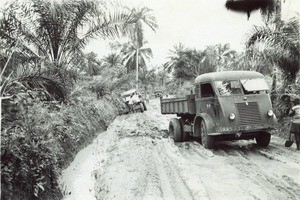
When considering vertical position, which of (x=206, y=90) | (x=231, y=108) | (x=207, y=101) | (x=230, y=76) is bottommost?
(x=231, y=108)

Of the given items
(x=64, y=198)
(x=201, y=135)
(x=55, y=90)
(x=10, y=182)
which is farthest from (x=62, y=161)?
(x=201, y=135)

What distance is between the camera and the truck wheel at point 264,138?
29.8 ft

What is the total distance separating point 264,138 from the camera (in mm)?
9172

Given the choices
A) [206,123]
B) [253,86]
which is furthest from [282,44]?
[206,123]

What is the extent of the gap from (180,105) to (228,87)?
2064mm

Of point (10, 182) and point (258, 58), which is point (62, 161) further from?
point (258, 58)

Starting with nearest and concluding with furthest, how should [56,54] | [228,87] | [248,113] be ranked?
[248,113], [228,87], [56,54]

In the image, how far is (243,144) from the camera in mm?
9945

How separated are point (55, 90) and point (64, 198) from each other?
3999 millimetres

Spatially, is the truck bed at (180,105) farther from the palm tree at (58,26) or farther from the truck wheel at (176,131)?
the palm tree at (58,26)

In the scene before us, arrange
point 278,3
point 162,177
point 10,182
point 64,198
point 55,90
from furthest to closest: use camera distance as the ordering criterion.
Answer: point 278,3 < point 55,90 < point 162,177 < point 64,198 < point 10,182

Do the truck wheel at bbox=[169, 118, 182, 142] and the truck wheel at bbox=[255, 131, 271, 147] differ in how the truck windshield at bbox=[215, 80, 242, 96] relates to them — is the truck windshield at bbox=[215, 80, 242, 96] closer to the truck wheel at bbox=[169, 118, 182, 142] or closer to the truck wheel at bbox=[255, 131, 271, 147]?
the truck wheel at bbox=[255, 131, 271, 147]

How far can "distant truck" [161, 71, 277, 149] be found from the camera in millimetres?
8523

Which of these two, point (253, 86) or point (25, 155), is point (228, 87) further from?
point (25, 155)
